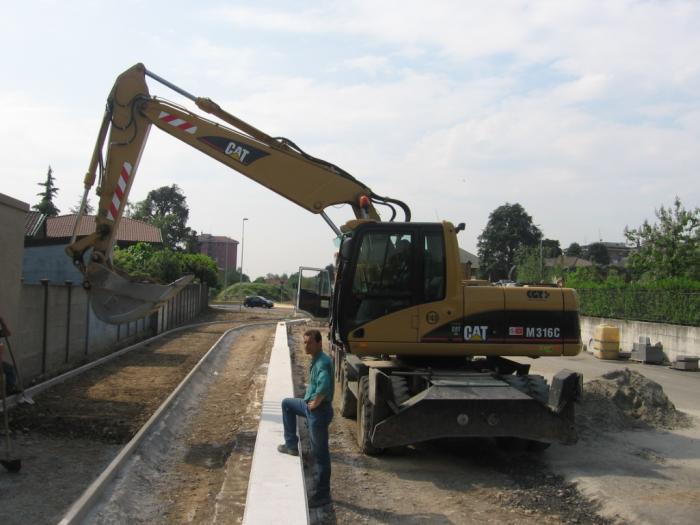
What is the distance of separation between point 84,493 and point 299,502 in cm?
204

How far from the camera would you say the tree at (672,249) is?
32188mm

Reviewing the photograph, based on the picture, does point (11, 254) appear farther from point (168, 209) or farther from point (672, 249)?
point (168, 209)

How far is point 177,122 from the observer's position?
1077cm

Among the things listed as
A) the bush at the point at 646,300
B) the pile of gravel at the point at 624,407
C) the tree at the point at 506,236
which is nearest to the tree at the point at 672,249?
the bush at the point at 646,300

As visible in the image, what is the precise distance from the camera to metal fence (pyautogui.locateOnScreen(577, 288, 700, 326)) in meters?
21.1

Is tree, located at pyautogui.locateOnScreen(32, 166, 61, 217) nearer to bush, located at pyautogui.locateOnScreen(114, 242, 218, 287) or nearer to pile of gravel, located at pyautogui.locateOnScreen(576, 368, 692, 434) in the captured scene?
bush, located at pyautogui.locateOnScreen(114, 242, 218, 287)

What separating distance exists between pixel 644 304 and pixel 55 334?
19611mm

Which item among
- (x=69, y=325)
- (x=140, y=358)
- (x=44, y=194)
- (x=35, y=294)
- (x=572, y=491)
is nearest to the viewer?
(x=572, y=491)

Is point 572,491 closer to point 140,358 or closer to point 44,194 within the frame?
point 140,358

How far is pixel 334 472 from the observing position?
7.62 metres

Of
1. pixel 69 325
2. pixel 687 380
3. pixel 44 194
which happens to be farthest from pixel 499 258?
pixel 69 325

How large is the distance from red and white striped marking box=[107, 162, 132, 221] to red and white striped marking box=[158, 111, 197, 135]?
955 mm

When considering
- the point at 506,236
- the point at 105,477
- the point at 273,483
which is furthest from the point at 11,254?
the point at 506,236

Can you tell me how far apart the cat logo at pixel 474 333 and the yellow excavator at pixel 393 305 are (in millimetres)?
13
